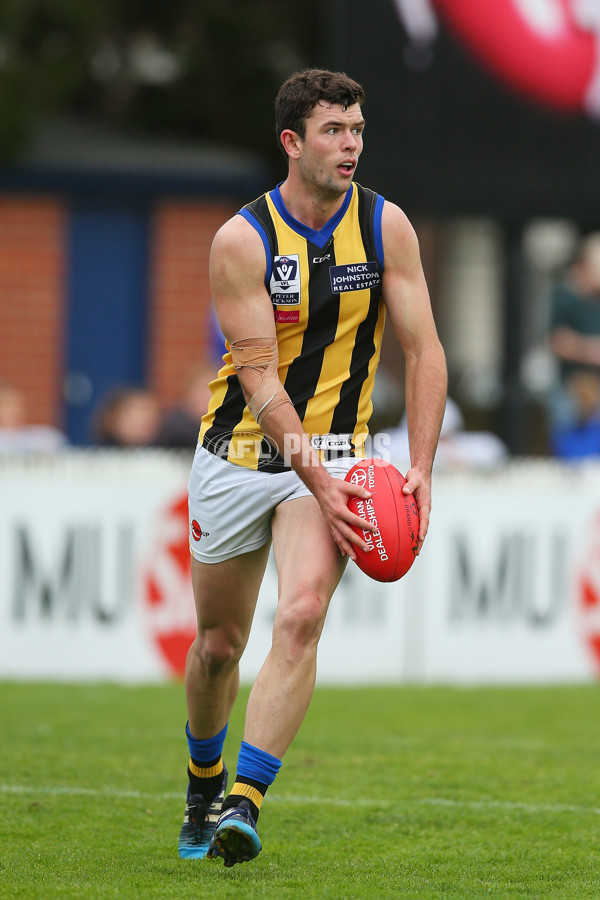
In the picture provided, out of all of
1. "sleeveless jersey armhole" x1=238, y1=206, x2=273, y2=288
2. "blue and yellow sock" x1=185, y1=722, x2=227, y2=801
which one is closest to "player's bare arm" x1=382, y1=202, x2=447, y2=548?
"sleeveless jersey armhole" x1=238, y1=206, x2=273, y2=288

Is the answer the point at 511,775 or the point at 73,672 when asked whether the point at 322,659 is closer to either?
the point at 73,672

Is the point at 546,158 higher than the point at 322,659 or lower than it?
higher

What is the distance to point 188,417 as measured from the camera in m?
11.0

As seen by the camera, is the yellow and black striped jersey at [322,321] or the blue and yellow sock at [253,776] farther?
the yellow and black striped jersey at [322,321]

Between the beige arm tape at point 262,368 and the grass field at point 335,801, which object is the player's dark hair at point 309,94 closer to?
the beige arm tape at point 262,368

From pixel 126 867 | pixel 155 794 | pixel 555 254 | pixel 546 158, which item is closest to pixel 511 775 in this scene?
pixel 155 794

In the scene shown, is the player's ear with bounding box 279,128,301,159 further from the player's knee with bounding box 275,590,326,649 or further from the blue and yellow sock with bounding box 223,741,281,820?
the blue and yellow sock with bounding box 223,741,281,820

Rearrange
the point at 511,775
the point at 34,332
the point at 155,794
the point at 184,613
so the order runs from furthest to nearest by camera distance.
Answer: the point at 34,332
the point at 184,613
the point at 511,775
the point at 155,794

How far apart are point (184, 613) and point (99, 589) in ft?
1.95

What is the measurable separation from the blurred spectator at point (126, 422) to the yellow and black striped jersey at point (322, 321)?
6447 millimetres

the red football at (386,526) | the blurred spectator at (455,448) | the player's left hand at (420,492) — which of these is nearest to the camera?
the red football at (386,526)

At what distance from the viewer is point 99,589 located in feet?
32.3

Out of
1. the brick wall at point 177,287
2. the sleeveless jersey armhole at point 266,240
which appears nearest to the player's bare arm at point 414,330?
the sleeveless jersey armhole at point 266,240

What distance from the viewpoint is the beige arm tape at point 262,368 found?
4727 mm
